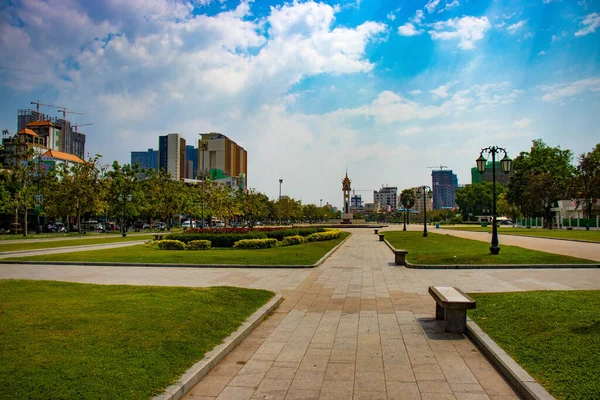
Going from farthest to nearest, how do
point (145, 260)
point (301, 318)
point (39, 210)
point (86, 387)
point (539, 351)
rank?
point (39, 210), point (145, 260), point (301, 318), point (539, 351), point (86, 387)

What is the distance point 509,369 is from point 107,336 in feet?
17.4

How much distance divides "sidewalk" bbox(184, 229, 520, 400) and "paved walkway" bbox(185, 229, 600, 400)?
0.04 ft

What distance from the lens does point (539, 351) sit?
5.71 meters

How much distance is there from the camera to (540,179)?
5966 cm

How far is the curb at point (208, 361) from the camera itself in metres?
4.67

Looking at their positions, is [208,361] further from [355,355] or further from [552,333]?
[552,333]

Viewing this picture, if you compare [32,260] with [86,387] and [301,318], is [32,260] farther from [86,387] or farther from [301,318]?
[86,387]

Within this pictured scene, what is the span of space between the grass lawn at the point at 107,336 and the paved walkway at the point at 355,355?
57cm

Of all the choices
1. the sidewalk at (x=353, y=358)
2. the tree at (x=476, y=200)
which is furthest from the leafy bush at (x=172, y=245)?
the tree at (x=476, y=200)

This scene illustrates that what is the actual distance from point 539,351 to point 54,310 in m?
7.70

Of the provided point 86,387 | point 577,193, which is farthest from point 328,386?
point 577,193

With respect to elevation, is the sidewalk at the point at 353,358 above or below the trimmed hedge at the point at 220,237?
below

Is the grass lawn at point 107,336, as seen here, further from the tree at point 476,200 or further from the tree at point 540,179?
the tree at point 476,200

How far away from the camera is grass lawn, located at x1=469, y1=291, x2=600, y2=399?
15.6ft
